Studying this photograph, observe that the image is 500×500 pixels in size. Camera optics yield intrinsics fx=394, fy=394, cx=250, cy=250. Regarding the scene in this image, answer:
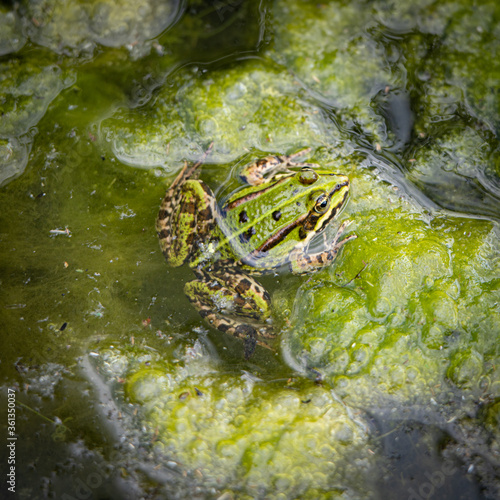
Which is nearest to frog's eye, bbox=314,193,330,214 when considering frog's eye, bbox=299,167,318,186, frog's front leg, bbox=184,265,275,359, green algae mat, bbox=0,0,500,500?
frog's eye, bbox=299,167,318,186

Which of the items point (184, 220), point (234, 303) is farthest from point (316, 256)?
point (184, 220)

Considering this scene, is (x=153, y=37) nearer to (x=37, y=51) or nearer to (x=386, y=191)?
(x=37, y=51)

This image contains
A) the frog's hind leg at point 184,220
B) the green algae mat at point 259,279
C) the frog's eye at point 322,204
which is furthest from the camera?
the frog's hind leg at point 184,220

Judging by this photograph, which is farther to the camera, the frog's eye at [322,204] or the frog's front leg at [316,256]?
the frog's front leg at [316,256]

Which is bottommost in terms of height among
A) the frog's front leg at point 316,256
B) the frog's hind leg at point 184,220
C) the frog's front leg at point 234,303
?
the frog's front leg at point 234,303

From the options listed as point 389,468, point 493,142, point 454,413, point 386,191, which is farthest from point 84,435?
point 493,142

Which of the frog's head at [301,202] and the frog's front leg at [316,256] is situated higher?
the frog's head at [301,202]

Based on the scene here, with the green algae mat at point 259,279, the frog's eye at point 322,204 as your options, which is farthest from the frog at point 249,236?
the green algae mat at point 259,279

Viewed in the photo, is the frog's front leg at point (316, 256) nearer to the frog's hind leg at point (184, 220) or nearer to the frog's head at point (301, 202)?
the frog's head at point (301, 202)
